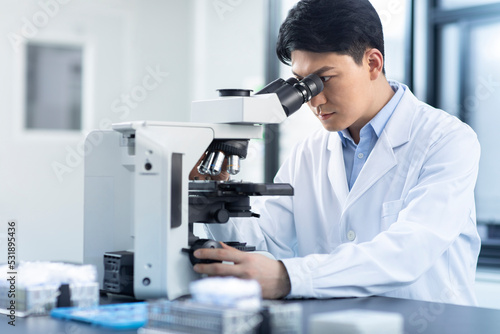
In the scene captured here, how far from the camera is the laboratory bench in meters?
1.22

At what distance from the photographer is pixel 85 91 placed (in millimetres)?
5383

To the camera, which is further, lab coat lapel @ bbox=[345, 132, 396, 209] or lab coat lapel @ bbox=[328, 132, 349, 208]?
lab coat lapel @ bbox=[328, 132, 349, 208]

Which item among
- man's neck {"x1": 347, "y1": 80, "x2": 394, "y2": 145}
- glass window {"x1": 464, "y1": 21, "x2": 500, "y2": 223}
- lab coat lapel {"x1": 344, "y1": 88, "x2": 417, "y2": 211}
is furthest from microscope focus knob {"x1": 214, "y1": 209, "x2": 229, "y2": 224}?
glass window {"x1": 464, "y1": 21, "x2": 500, "y2": 223}

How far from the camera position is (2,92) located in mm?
4977

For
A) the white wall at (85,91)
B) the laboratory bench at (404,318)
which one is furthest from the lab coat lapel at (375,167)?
the white wall at (85,91)

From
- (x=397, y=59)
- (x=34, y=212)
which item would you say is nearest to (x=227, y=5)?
(x=397, y=59)

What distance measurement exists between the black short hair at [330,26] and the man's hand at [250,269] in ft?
2.45

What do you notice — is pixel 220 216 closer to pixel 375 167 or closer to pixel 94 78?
pixel 375 167

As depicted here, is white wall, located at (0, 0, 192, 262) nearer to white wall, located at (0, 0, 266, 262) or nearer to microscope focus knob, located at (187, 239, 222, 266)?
white wall, located at (0, 0, 266, 262)

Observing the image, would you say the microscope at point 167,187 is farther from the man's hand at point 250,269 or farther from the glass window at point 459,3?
the glass window at point 459,3

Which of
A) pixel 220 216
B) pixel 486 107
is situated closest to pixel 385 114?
pixel 220 216

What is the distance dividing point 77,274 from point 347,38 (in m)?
1.08

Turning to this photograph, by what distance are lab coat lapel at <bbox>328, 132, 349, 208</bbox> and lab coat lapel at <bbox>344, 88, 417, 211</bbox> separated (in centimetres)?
10

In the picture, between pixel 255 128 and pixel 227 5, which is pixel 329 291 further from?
pixel 227 5
